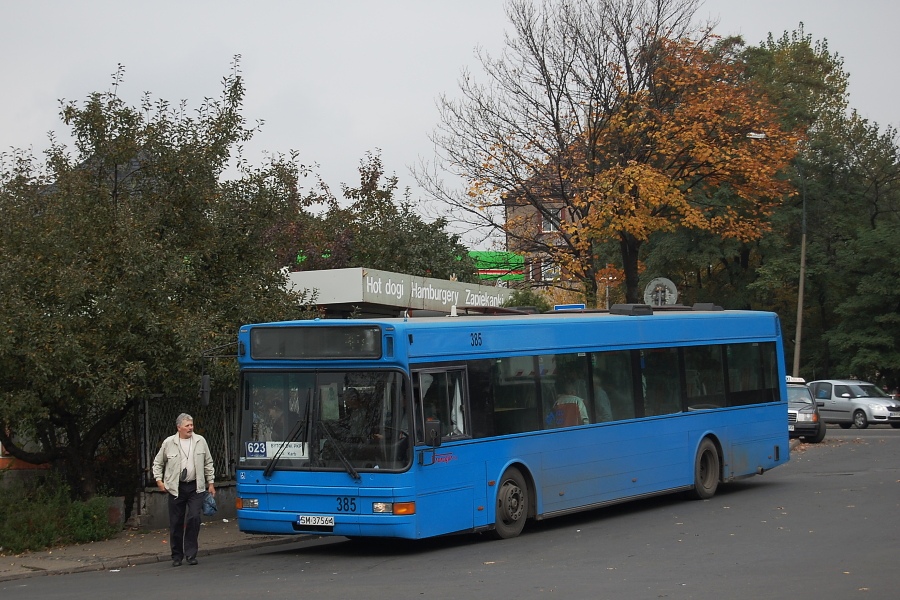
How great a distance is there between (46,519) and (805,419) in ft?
75.7

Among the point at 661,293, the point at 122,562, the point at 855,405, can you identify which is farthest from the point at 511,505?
the point at 855,405

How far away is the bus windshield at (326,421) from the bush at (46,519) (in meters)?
2.54

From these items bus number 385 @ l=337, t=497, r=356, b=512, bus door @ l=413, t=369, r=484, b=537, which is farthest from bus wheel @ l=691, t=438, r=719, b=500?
bus number 385 @ l=337, t=497, r=356, b=512

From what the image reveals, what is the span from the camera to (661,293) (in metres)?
24.3

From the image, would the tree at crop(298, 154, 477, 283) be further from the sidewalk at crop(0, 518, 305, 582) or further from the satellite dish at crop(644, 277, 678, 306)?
the sidewalk at crop(0, 518, 305, 582)

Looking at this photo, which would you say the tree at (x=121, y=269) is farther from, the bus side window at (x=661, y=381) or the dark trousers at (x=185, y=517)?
the bus side window at (x=661, y=381)

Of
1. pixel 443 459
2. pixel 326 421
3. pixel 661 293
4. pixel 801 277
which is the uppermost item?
pixel 801 277

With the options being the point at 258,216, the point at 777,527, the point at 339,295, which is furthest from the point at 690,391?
the point at 258,216

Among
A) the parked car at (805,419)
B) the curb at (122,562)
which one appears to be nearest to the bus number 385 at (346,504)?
the curb at (122,562)

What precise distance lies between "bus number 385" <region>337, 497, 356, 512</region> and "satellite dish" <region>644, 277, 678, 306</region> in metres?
12.4

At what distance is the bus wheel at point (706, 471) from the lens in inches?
722

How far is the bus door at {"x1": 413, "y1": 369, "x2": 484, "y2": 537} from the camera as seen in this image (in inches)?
509

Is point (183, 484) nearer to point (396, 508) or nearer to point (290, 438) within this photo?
point (290, 438)

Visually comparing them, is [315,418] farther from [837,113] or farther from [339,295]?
[837,113]
